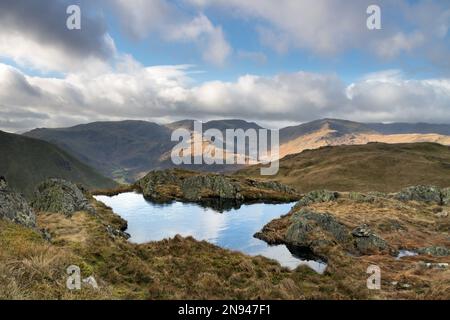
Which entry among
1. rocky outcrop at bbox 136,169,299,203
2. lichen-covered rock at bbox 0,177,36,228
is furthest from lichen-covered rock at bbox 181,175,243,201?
lichen-covered rock at bbox 0,177,36,228

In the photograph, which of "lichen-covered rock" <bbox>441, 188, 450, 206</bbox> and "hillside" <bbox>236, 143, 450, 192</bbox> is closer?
"lichen-covered rock" <bbox>441, 188, 450, 206</bbox>

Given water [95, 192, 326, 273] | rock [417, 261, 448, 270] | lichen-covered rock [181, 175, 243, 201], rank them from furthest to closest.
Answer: lichen-covered rock [181, 175, 243, 201], water [95, 192, 326, 273], rock [417, 261, 448, 270]

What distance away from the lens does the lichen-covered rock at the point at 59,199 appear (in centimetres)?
4597

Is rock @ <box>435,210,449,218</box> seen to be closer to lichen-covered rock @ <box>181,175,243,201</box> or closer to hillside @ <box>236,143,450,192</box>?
lichen-covered rock @ <box>181,175,243,201</box>

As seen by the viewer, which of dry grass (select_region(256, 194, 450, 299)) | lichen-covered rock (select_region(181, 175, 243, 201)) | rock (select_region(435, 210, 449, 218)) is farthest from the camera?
lichen-covered rock (select_region(181, 175, 243, 201))

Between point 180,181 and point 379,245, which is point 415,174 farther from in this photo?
point 379,245

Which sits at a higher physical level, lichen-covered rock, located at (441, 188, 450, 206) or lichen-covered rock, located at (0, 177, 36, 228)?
lichen-covered rock, located at (0, 177, 36, 228)

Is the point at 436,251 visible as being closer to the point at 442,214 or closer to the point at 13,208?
the point at 442,214

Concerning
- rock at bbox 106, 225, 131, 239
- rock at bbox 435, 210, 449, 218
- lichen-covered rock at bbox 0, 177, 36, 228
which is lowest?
rock at bbox 435, 210, 449, 218

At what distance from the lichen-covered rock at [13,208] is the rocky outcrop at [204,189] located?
2193 inches

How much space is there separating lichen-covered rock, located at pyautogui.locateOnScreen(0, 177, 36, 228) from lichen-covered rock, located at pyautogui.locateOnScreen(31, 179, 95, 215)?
1473 cm

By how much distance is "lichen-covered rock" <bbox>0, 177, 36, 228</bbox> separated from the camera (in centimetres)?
2723

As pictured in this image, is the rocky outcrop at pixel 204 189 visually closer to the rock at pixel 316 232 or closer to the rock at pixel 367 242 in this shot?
the rock at pixel 316 232

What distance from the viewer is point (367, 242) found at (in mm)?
46031
